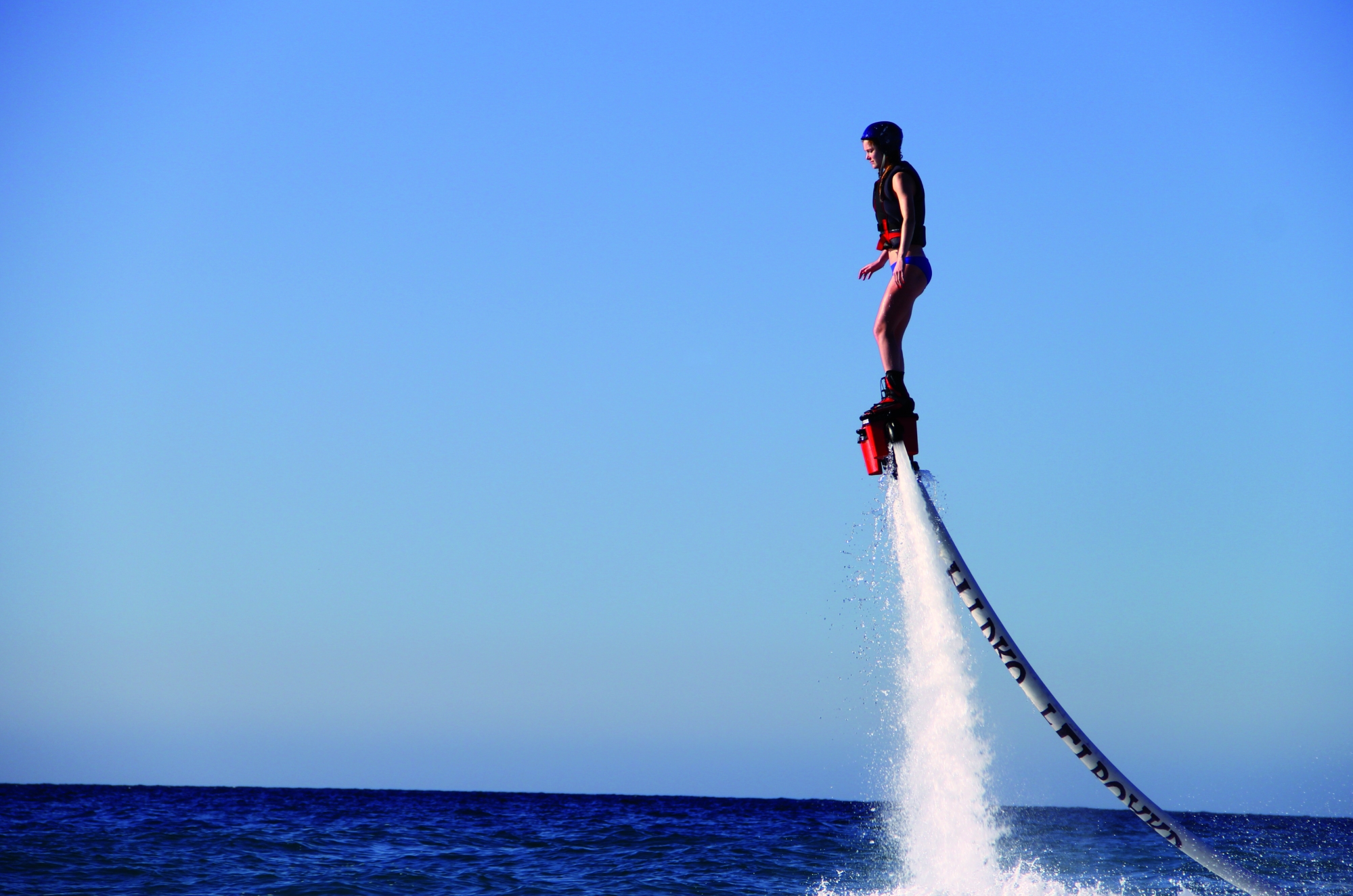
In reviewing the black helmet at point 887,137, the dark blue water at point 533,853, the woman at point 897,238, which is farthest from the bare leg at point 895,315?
the dark blue water at point 533,853

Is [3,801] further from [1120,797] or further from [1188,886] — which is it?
[1120,797]

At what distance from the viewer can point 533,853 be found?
27594 mm

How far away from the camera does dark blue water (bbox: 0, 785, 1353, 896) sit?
68.8 ft

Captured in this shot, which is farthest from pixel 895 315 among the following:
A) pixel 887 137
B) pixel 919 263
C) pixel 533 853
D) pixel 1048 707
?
pixel 533 853

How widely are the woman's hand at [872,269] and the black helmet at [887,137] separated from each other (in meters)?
1.06

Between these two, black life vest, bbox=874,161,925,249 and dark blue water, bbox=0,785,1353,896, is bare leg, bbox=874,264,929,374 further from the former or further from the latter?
dark blue water, bbox=0,785,1353,896

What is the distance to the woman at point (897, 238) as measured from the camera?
1106cm

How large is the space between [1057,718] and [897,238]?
543 cm

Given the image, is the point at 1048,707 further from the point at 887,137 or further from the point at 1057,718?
the point at 887,137

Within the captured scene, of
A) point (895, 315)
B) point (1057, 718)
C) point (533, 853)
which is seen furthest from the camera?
point (533, 853)

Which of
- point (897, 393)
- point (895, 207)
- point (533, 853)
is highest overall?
point (895, 207)

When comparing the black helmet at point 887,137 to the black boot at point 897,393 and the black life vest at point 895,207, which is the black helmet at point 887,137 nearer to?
the black life vest at point 895,207

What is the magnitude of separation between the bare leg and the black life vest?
35 centimetres

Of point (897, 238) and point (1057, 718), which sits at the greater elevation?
point (897, 238)
